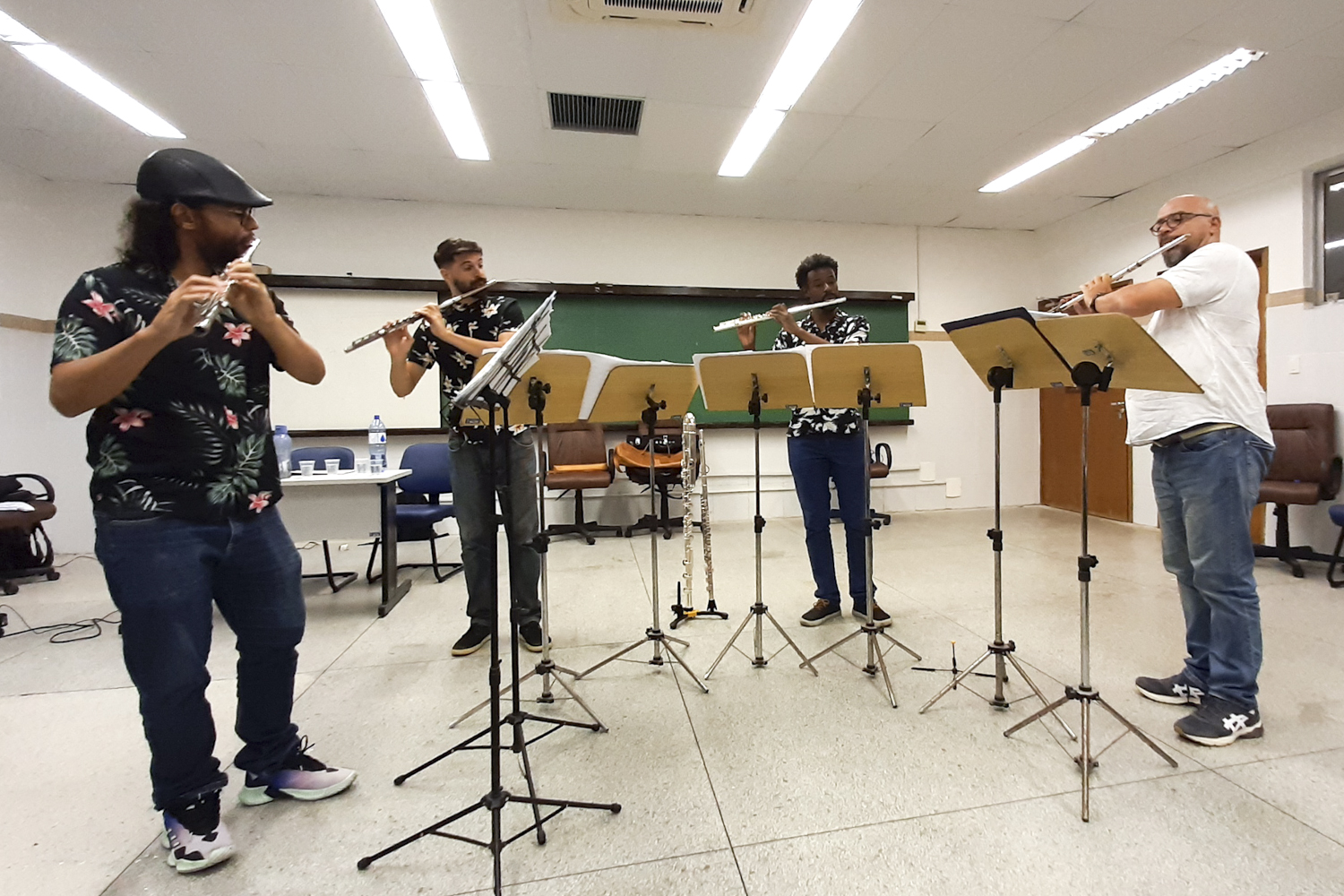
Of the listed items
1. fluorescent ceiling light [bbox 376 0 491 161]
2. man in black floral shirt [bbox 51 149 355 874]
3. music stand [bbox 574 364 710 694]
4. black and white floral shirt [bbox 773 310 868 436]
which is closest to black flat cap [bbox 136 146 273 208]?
man in black floral shirt [bbox 51 149 355 874]

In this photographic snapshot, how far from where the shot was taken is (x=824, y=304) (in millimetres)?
2682

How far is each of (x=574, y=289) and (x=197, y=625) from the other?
466 cm

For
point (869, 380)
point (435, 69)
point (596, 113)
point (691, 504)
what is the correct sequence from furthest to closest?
Answer: point (596, 113)
point (435, 69)
point (691, 504)
point (869, 380)

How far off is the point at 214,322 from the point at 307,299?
452 centimetres

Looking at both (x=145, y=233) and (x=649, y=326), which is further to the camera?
(x=649, y=326)

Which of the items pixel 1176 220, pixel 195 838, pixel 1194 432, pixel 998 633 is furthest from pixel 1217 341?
pixel 195 838

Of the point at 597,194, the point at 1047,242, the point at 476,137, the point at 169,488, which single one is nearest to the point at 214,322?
the point at 169,488

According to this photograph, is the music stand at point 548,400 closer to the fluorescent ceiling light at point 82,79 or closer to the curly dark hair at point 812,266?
the curly dark hair at point 812,266

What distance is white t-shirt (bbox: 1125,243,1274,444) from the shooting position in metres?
1.76

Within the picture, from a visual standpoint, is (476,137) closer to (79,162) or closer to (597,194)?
(597,194)

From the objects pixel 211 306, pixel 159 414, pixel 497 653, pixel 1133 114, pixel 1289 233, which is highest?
pixel 1133 114

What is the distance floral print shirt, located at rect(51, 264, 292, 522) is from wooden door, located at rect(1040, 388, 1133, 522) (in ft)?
19.0

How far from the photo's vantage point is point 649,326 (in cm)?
579

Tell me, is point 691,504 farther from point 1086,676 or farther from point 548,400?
point 1086,676
